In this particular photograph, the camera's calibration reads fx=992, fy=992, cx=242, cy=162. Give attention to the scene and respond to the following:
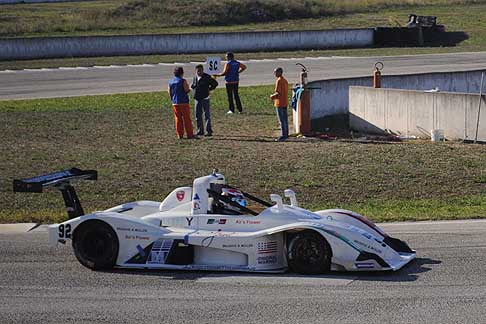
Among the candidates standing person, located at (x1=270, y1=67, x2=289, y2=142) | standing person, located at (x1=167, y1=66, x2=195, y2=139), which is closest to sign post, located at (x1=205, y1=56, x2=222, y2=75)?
standing person, located at (x1=167, y1=66, x2=195, y2=139)

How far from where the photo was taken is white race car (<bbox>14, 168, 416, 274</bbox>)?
11.0 m

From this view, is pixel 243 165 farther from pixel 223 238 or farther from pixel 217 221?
pixel 223 238

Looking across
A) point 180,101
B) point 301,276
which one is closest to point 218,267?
point 301,276

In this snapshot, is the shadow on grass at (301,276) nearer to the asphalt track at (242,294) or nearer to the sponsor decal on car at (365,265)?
the asphalt track at (242,294)

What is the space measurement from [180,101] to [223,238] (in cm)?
1163

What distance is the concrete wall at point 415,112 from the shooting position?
2211 cm

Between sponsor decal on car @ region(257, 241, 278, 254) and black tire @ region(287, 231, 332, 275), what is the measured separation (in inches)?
8.2

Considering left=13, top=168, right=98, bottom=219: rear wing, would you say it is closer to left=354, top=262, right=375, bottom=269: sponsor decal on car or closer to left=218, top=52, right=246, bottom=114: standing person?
left=354, top=262, right=375, bottom=269: sponsor decal on car

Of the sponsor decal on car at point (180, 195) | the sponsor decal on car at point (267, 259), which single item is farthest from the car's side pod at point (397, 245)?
the sponsor decal on car at point (180, 195)

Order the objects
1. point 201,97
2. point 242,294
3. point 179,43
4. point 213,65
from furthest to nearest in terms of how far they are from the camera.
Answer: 1. point 179,43
2. point 213,65
3. point 201,97
4. point 242,294

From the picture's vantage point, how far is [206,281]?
11.0 m

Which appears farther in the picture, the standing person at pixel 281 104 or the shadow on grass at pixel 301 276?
the standing person at pixel 281 104

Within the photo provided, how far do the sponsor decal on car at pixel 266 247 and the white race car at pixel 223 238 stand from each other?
1 centimetres

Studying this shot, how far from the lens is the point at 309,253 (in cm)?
1107
